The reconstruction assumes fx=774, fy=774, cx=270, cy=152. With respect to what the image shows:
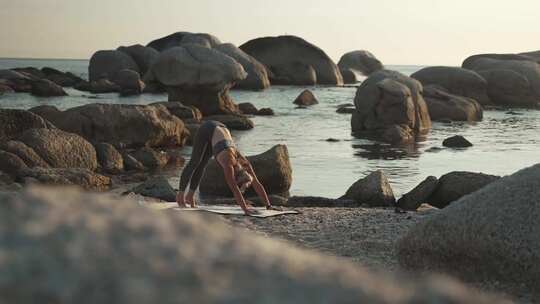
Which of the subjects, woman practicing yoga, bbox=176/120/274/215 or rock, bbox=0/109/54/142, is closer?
woman practicing yoga, bbox=176/120/274/215

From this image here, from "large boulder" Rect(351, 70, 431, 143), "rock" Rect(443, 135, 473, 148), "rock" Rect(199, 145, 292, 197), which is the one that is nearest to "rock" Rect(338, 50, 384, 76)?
"large boulder" Rect(351, 70, 431, 143)

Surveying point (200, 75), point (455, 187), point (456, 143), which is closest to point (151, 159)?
point (455, 187)

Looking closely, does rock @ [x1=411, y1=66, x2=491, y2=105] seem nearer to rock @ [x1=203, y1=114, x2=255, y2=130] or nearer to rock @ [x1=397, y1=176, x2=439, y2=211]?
rock @ [x1=203, y1=114, x2=255, y2=130]

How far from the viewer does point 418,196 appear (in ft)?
39.9

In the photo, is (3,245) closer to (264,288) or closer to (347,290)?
(264,288)

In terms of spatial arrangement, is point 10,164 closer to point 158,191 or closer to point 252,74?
point 158,191

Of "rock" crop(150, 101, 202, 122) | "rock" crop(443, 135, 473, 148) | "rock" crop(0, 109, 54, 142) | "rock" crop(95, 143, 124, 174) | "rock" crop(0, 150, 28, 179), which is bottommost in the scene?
"rock" crop(443, 135, 473, 148)

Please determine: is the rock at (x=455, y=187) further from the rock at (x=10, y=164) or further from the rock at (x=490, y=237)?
the rock at (x=10, y=164)

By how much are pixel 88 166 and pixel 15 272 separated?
1542 centimetres

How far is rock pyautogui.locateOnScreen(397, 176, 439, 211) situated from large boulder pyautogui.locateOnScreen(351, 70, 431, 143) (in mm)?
16299

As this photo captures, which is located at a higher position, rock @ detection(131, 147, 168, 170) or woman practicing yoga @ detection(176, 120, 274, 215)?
woman practicing yoga @ detection(176, 120, 274, 215)

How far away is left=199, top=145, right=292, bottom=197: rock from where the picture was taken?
1374cm

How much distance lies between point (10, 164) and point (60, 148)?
5.67 ft

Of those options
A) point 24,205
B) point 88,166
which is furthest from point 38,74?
point 24,205
